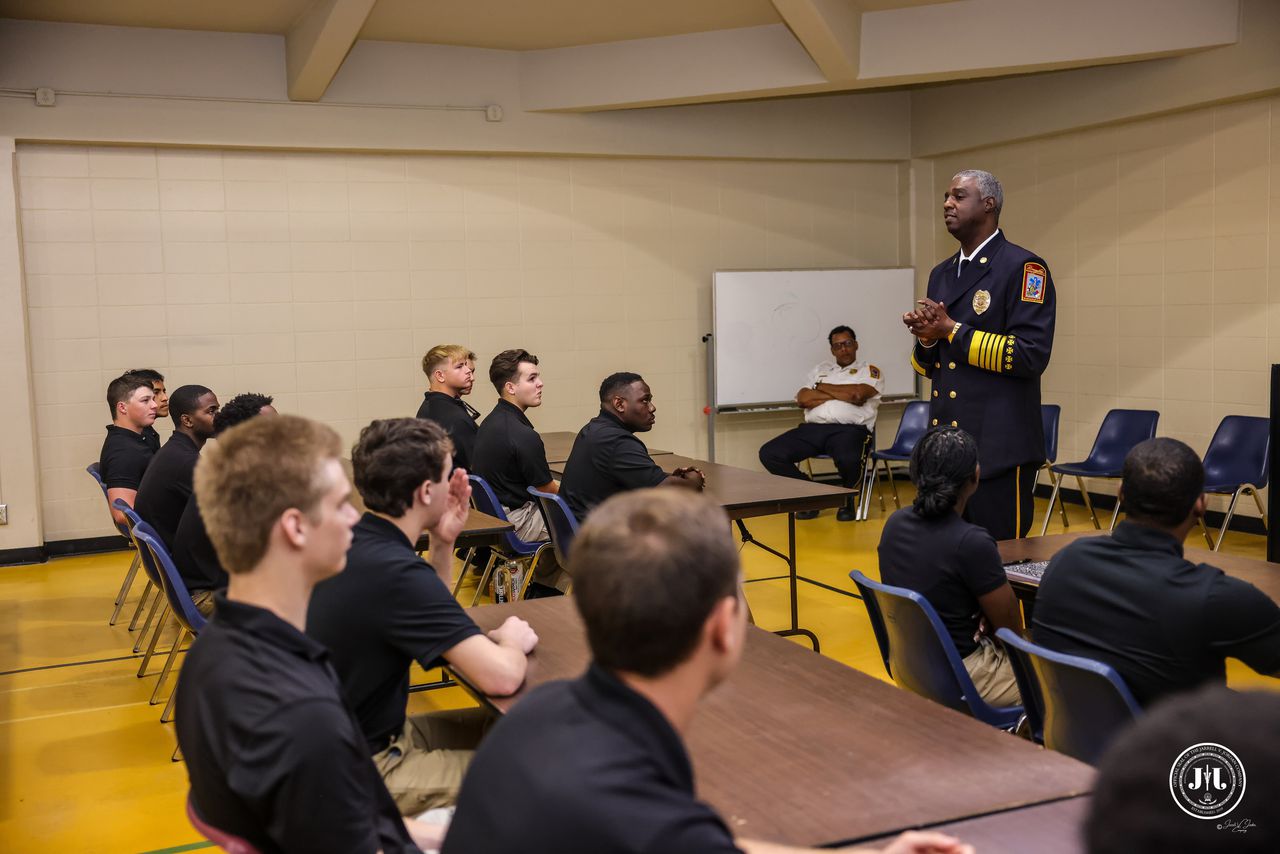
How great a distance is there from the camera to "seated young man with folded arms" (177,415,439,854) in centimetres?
150

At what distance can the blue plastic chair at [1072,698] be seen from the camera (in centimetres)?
219

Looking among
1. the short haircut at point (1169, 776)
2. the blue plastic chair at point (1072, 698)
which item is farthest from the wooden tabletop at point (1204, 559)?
the short haircut at point (1169, 776)

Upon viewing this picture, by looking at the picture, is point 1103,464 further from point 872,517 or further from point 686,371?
point 686,371

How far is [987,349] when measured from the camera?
3758mm

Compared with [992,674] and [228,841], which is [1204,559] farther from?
[228,841]

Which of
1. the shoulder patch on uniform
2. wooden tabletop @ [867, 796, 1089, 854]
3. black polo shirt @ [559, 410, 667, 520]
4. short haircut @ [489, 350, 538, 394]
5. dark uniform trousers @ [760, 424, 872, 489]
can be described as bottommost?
dark uniform trousers @ [760, 424, 872, 489]

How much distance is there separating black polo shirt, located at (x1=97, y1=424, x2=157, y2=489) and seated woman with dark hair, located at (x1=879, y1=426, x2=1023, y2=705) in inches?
153

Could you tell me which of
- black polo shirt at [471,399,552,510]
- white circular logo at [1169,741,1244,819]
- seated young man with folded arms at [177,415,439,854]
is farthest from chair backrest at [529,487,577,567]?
white circular logo at [1169,741,1244,819]

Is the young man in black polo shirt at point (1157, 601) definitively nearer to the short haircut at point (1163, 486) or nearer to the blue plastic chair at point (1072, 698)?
the short haircut at point (1163, 486)

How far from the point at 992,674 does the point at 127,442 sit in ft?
13.9

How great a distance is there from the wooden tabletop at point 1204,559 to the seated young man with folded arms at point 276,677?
1.85 m

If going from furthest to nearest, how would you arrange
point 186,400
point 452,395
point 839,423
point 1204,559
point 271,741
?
point 839,423 → point 452,395 → point 186,400 → point 1204,559 → point 271,741

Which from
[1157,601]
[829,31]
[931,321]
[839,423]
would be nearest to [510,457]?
[931,321]

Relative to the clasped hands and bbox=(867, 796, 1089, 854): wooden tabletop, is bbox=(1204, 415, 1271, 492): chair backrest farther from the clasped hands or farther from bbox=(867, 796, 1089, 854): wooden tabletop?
bbox=(867, 796, 1089, 854): wooden tabletop
